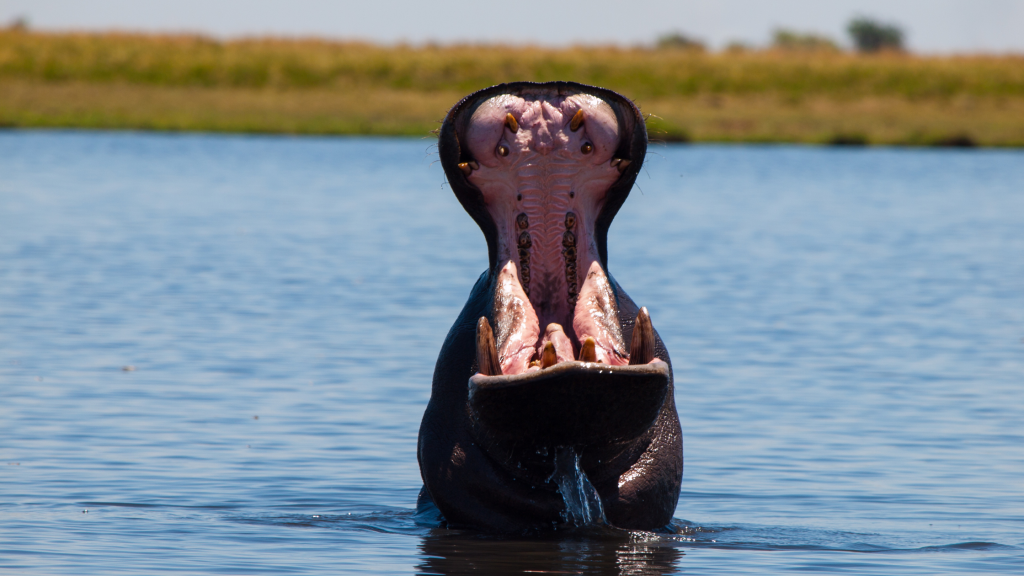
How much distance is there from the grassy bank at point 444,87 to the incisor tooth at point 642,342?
38.4 meters

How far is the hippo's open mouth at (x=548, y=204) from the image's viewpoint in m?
5.73

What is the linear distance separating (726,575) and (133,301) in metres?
9.63

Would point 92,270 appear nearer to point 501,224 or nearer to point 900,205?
point 501,224

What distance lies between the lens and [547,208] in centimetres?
579

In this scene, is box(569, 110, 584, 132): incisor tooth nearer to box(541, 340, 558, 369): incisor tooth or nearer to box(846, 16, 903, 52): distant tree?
box(541, 340, 558, 369): incisor tooth

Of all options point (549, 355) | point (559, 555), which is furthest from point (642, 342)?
point (559, 555)

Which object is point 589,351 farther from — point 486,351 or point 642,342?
point 486,351

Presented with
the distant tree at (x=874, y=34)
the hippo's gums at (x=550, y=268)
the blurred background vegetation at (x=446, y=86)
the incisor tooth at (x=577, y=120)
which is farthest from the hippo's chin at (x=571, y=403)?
the distant tree at (x=874, y=34)

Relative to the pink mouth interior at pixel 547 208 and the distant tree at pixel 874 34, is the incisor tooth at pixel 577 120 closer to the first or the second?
the pink mouth interior at pixel 547 208

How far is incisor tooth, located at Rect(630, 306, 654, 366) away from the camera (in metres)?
5.40

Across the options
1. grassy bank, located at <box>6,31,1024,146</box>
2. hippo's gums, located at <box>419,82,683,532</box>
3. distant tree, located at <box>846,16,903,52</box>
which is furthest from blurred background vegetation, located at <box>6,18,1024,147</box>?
distant tree, located at <box>846,16,903,52</box>

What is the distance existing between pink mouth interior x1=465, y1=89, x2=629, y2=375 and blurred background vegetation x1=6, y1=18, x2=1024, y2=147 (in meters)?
37.8

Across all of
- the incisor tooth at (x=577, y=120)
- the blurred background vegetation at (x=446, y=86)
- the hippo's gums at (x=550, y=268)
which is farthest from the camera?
the blurred background vegetation at (x=446, y=86)

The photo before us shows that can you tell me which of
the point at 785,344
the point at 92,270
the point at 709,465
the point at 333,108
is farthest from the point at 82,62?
the point at 709,465
